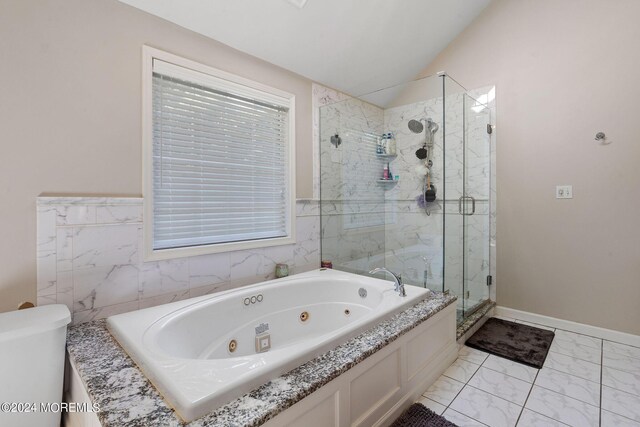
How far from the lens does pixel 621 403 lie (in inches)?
62.9

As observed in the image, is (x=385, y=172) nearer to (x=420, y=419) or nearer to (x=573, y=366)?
(x=573, y=366)

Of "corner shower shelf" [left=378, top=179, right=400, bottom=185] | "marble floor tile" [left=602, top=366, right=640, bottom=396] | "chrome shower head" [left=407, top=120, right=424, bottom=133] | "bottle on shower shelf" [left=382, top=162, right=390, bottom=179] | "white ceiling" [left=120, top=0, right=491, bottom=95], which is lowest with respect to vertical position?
"marble floor tile" [left=602, top=366, right=640, bottom=396]

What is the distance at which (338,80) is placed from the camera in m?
2.81

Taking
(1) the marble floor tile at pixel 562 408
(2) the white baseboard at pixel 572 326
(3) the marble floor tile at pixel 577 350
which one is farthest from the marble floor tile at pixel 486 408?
(2) the white baseboard at pixel 572 326

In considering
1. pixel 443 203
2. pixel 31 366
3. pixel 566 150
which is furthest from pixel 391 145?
pixel 31 366

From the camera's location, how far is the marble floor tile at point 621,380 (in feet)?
5.66

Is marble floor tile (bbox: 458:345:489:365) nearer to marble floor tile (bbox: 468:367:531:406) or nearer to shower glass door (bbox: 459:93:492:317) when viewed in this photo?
marble floor tile (bbox: 468:367:531:406)

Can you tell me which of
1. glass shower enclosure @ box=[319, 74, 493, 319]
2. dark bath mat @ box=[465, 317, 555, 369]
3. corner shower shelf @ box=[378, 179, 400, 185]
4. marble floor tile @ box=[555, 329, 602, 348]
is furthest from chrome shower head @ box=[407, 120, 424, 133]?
marble floor tile @ box=[555, 329, 602, 348]

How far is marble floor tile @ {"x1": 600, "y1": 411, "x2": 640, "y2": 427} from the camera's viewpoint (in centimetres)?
144

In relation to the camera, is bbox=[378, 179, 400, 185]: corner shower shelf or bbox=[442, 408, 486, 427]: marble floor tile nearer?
bbox=[442, 408, 486, 427]: marble floor tile

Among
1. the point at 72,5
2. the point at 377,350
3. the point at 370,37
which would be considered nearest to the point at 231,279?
the point at 377,350

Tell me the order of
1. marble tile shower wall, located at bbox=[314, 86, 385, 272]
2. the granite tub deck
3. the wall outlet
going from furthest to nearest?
marble tile shower wall, located at bbox=[314, 86, 385, 272]
the wall outlet
the granite tub deck

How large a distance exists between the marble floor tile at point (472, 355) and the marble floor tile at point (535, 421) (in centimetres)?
50

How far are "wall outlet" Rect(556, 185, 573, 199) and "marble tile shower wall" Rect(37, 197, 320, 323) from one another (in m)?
2.80
